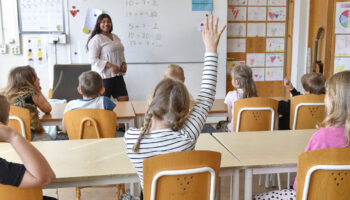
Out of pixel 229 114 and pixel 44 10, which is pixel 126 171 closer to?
pixel 229 114

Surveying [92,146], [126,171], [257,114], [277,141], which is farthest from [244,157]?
[257,114]

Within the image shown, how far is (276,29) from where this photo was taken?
586 cm

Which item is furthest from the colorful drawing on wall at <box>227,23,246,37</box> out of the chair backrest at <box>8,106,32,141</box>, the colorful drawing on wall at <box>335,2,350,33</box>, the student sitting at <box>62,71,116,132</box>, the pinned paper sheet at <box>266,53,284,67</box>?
the chair backrest at <box>8,106,32,141</box>

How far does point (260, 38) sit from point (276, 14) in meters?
0.44

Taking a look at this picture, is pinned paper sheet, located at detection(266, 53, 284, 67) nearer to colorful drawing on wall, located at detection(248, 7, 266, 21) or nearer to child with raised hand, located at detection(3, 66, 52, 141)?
colorful drawing on wall, located at detection(248, 7, 266, 21)

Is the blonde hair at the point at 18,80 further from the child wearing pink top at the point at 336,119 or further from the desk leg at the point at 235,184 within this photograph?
the child wearing pink top at the point at 336,119

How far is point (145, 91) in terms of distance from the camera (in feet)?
17.6

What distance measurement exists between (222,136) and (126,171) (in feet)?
2.43

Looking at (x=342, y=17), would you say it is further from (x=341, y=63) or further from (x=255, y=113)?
(x=255, y=113)

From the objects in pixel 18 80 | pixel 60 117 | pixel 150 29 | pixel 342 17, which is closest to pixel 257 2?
pixel 342 17

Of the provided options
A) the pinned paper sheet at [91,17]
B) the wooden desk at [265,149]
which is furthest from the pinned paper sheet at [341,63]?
the wooden desk at [265,149]

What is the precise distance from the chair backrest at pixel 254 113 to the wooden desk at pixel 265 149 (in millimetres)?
395

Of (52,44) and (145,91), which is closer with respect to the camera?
(52,44)

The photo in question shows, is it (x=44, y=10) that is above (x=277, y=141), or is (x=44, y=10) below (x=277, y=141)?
above
